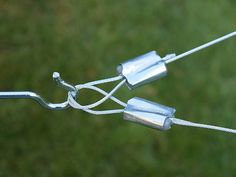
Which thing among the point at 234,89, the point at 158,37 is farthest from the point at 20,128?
the point at 234,89

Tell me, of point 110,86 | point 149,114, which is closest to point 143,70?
point 149,114

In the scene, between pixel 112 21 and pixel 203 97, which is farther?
pixel 112 21

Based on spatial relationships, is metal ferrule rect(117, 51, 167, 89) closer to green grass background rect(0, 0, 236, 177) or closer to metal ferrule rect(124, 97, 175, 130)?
metal ferrule rect(124, 97, 175, 130)

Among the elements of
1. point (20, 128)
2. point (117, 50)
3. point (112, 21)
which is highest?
point (112, 21)

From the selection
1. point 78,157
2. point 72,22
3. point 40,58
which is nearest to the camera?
point 78,157

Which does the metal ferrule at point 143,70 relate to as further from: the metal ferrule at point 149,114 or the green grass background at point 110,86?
the green grass background at point 110,86

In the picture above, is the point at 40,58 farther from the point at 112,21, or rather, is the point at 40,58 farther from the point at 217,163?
the point at 217,163

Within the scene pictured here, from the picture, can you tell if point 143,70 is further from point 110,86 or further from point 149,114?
point 110,86
